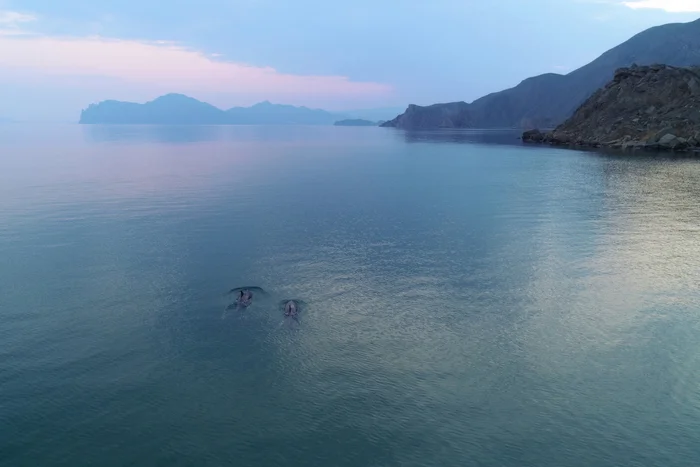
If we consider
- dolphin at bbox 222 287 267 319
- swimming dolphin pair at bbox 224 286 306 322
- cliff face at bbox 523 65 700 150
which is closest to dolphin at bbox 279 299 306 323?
swimming dolphin pair at bbox 224 286 306 322

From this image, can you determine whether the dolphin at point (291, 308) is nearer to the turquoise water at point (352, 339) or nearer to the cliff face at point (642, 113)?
the turquoise water at point (352, 339)

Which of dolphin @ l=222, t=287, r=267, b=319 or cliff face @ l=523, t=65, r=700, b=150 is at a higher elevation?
cliff face @ l=523, t=65, r=700, b=150

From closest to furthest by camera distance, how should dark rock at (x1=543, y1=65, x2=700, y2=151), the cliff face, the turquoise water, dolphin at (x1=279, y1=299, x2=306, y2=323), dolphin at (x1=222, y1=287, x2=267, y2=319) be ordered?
the turquoise water < dolphin at (x1=279, y1=299, x2=306, y2=323) < dolphin at (x1=222, y1=287, x2=267, y2=319) < dark rock at (x1=543, y1=65, x2=700, y2=151) < the cliff face

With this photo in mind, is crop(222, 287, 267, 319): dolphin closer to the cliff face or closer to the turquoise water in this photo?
the turquoise water

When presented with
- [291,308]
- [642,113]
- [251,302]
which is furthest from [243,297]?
[642,113]

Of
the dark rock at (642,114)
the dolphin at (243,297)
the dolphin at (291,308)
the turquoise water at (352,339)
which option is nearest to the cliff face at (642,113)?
the dark rock at (642,114)

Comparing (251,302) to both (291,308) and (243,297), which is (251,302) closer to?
(243,297)
